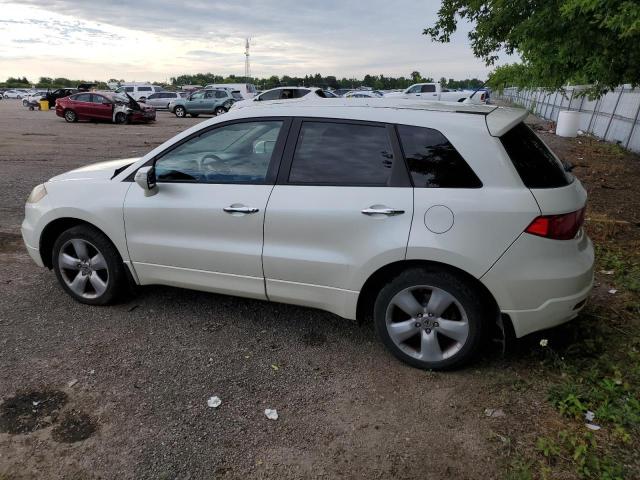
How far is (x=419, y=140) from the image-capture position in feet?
10.6

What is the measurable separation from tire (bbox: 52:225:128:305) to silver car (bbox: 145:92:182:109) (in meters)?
32.7

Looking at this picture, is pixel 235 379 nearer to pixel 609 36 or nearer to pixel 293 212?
pixel 293 212

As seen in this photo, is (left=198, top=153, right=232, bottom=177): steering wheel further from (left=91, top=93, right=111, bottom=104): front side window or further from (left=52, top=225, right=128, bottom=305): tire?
(left=91, top=93, right=111, bottom=104): front side window

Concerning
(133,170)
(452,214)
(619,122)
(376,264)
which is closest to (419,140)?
(452,214)

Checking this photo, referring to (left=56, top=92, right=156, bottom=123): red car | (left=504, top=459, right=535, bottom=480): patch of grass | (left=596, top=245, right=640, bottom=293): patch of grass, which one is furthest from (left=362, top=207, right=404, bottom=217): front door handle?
(left=56, top=92, right=156, bottom=123): red car

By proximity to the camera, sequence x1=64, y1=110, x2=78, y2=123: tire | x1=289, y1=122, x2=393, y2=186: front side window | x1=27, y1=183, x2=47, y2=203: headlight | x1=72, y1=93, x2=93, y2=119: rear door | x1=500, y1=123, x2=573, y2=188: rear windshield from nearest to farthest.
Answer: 1. x1=500, y1=123, x2=573, y2=188: rear windshield
2. x1=289, y1=122, x2=393, y2=186: front side window
3. x1=27, y1=183, x2=47, y2=203: headlight
4. x1=72, y1=93, x2=93, y2=119: rear door
5. x1=64, y1=110, x2=78, y2=123: tire

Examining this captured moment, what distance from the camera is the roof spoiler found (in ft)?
10.1

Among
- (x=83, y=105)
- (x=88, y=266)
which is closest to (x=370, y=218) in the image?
(x=88, y=266)

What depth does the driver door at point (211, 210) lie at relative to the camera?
355 cm

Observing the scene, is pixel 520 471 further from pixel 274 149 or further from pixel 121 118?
pixel 121 118

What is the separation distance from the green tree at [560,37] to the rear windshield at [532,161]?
1074 millimetres

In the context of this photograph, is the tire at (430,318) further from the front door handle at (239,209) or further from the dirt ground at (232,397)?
the front door handle at (239,209)

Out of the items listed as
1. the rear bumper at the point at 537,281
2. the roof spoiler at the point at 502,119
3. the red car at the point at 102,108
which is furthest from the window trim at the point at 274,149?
the red car at the point at 102,108

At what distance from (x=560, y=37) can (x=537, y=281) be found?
3.49m
